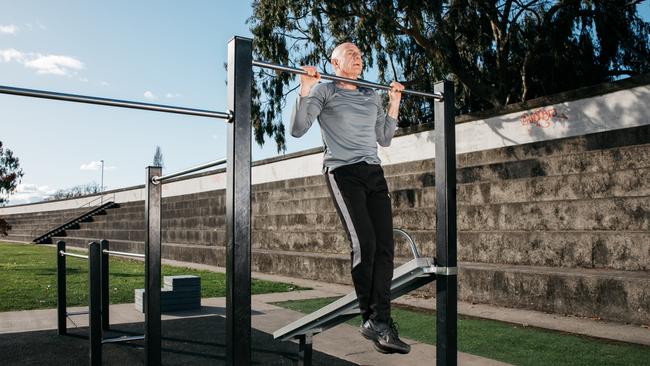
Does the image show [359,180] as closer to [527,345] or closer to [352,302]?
[352,302]

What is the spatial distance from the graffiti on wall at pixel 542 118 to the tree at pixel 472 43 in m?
3.45

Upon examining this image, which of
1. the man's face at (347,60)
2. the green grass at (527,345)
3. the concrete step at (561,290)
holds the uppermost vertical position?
the man's face at (347,60)

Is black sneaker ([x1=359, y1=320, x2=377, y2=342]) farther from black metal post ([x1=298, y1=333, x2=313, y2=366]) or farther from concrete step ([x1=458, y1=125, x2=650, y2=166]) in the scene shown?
concrete step ([x1=458, y1=125, x2=650, y2=166])

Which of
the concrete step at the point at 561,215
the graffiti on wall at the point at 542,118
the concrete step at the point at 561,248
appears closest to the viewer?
the concrete step at the point at 561,248

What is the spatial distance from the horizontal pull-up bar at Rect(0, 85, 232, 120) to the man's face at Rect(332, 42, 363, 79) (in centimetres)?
92

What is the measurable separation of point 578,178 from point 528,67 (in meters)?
7.15

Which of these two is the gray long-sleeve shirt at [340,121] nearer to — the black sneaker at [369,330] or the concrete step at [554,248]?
the black sneaker at [369,330]

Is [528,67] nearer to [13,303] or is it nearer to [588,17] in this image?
[588,17]

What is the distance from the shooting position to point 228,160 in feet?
6.13

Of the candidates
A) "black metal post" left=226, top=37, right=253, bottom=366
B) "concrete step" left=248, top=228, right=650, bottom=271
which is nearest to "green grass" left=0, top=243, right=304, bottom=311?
"concrete step" left=248, top=228, right=650, bottom=271

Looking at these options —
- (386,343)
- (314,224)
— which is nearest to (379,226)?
(386,343)

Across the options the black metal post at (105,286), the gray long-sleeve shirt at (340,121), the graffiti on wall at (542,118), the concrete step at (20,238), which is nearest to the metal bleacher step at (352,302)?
the gray long-sleeve shirt at (340,121)

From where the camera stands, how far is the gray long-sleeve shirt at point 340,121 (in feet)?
8.23

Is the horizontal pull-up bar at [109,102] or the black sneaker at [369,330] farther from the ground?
the horizontal pull-up bar at [109,102]
